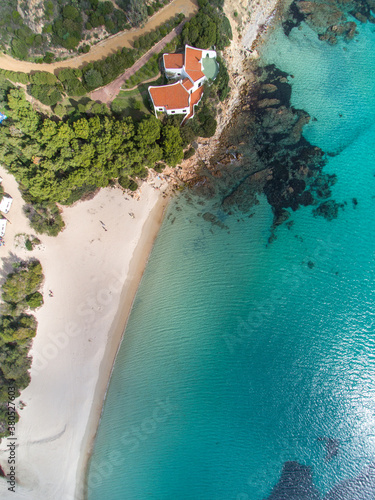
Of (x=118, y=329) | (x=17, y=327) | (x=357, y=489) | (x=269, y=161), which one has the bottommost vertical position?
(x=357, y=489)

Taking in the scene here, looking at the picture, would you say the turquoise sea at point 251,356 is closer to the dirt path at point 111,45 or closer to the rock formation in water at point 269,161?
the rock formation in water at point 269,161

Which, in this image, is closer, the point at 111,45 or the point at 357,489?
the point at 357,489

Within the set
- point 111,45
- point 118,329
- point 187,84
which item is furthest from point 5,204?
point 187,84

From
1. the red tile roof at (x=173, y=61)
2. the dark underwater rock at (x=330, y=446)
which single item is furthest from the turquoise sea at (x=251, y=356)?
the red tile roof at (x=173, y=61)

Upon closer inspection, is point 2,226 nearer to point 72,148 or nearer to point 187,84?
point 72,148

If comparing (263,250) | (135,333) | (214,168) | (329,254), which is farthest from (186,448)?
(214,168)

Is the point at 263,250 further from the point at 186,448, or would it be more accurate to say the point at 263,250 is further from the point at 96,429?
the point at 96,429
